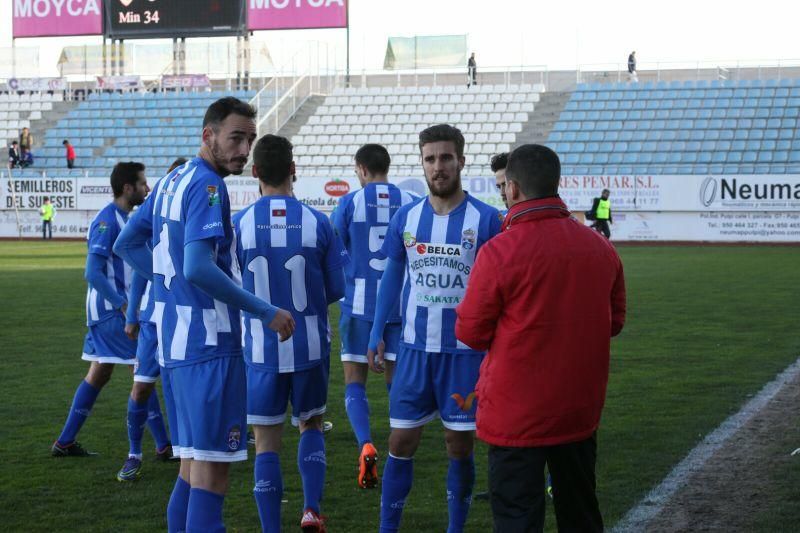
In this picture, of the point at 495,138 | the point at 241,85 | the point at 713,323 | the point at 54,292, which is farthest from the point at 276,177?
the point at 241,85

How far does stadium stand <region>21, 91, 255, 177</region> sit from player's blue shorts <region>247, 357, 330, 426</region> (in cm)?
3361

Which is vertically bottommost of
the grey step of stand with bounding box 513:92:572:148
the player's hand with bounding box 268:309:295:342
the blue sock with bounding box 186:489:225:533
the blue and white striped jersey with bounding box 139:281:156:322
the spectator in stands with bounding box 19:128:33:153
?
the blue sock with bounding box 186:489:225:533

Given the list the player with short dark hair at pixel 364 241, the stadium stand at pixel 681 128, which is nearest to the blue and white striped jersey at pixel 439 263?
the player with short dark hair at pixel 364 241

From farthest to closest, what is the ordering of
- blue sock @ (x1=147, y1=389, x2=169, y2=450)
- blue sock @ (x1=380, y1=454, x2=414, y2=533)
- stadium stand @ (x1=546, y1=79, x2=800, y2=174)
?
1. stadium stand @ (x1=546, y1=79, x2=800, y2=174)
2. blue sock @ (x1=147, y1=389, x2=169, y2=450)
3. blue sock @ (x1=380, y1=454, x2=414, y2=533)

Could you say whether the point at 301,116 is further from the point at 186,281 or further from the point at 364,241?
the point at 186,281

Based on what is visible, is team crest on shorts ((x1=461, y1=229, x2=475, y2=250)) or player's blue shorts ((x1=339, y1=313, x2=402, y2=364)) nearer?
team crest on shorts ((x1=461, y1=229, x2=475, y2=250))

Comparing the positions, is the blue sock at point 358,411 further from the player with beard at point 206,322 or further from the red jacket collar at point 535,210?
the red jacket collar at point 535,210

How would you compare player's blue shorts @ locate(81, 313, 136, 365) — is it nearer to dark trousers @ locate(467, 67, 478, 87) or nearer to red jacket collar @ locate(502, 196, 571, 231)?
red jacket collar @ locate(502, 196, 571, 231)

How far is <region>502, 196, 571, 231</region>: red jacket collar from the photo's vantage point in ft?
12.8

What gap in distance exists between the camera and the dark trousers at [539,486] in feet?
12.7

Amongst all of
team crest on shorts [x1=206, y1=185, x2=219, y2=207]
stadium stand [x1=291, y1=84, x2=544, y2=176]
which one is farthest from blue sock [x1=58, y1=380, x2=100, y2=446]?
stadium stand [x1=291, y1=84, x2=544, y2=176]

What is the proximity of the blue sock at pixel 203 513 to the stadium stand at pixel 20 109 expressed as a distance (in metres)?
41.6

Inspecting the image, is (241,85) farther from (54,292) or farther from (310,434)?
(310,434)

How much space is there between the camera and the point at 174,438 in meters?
5.75
